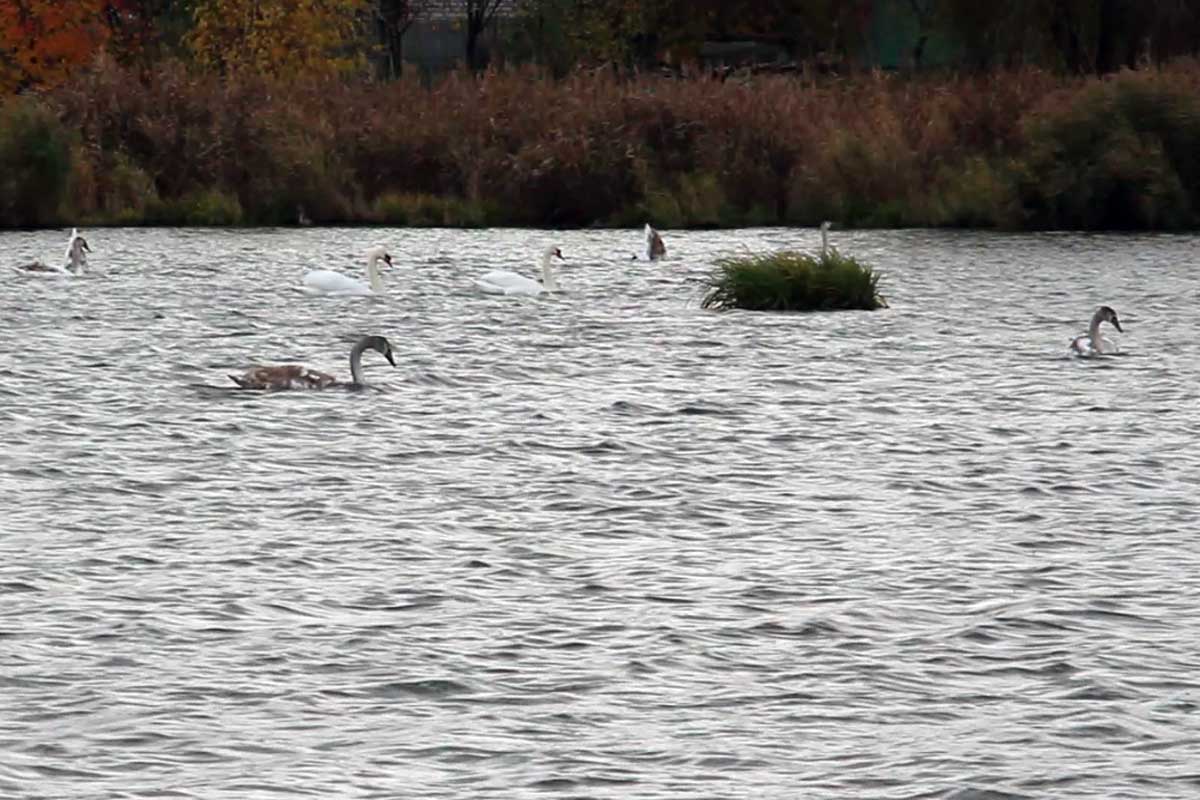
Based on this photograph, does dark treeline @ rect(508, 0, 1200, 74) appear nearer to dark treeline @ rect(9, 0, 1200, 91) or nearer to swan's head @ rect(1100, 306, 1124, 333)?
dark treeline @ rect(9, 0, 1200, 91)

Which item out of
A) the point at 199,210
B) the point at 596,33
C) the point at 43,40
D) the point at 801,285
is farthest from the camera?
the point at 596,33

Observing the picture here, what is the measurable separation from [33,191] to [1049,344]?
22.9 metres

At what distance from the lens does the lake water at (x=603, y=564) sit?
9.20 meters

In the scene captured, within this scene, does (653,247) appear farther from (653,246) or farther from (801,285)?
(801,285)

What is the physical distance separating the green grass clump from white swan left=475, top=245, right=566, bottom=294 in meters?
2.59

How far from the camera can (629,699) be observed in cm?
996

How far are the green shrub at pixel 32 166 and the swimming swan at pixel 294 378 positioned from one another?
75.3ft

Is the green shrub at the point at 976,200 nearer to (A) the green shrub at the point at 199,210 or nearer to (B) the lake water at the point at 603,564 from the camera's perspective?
(A) the green shrub at the point at 199,210

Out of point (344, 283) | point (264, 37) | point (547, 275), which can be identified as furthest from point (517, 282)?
point (264, 37)

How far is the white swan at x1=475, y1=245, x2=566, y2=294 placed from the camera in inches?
1176

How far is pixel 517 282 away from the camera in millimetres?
29875

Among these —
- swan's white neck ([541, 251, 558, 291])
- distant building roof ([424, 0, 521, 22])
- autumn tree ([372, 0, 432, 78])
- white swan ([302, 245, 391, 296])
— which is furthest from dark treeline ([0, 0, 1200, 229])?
distant building roof ([424, 0, 521, 22])

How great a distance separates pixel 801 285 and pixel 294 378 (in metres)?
8.47

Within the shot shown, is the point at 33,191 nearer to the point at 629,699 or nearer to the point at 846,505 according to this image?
the point at 846,505
